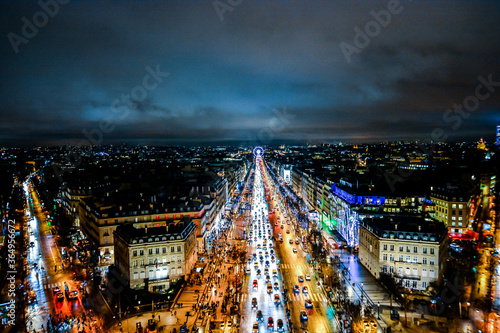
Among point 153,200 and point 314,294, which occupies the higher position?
point 153,200

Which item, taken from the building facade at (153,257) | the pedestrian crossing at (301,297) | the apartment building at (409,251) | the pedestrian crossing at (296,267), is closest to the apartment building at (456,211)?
the apartment building at (409,251)

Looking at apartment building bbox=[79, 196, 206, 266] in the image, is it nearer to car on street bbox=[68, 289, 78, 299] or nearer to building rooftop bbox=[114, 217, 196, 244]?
building rooftop bbox=[114, 217, 196, 244]

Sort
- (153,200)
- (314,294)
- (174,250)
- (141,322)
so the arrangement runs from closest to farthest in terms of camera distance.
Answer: (141,322) → (314,294) → (174,250) → (153,200)

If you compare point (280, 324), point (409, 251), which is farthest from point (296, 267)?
point (280, 324)

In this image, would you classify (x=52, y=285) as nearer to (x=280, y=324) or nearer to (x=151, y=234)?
(x=151, y=234)

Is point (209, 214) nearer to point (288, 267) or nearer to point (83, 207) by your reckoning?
point (288, 267)

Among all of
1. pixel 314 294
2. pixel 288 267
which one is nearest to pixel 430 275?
pixel 314 294
